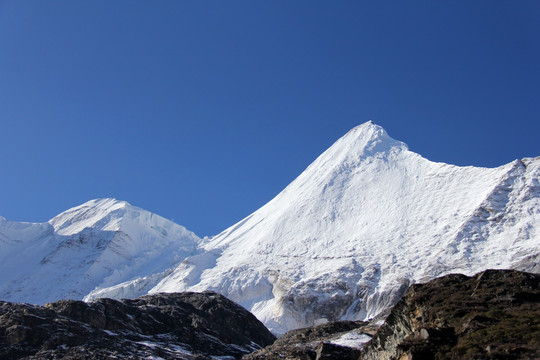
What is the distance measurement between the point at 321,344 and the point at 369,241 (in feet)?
277

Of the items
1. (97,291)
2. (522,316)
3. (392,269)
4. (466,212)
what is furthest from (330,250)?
(522,316)

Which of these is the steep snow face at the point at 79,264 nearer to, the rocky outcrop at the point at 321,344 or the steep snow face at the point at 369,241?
the steep snow face at the point at 369,241

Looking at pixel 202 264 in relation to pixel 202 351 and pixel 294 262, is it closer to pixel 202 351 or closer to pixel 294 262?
pixel 294 262

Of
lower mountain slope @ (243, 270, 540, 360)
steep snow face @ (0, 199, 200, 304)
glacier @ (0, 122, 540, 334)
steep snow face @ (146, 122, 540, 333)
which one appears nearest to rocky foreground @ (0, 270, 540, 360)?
lower mountain slope @ (243, 270, 540, 360)

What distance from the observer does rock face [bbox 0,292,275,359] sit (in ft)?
240

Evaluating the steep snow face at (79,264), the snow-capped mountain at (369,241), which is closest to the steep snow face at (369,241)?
the snow-capped mountain at (369,241)

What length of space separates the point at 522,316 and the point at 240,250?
124 m

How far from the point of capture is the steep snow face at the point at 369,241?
389 ft

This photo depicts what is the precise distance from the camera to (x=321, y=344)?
59.3 meters

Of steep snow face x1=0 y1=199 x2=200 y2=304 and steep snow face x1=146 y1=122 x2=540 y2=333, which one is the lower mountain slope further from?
steep snow face x1=0 y1=199 x2=200 y2=304

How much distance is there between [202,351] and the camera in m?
84.1

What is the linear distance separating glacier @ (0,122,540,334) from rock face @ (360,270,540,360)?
62.3m

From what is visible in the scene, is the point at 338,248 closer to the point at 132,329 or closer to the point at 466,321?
the point at 132,329

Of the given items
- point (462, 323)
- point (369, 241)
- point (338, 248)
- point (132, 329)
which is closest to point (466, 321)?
point (462, 323)
